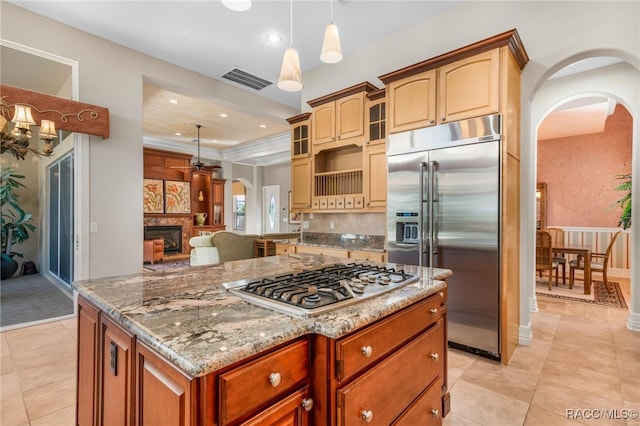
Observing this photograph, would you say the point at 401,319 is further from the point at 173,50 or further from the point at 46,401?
the point at 173,50

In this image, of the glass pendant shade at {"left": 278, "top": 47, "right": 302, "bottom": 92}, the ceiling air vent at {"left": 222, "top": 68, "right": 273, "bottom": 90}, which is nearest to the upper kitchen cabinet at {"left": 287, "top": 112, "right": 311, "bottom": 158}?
the ceiling air vent at {"left": 222, "top": 68, "right": 273, "bottom": 90}

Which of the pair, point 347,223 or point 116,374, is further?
point 347,223

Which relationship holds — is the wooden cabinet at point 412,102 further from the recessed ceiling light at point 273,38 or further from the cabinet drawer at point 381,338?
the cabinet drawer at point 381,338

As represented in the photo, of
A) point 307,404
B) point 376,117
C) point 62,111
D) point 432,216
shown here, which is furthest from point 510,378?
point 62,111

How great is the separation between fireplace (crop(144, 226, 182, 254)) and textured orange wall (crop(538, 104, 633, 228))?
959 cm

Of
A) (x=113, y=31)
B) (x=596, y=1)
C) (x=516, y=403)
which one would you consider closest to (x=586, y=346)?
(x=516, y=403)

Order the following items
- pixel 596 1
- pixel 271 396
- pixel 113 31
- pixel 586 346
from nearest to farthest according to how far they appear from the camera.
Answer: pixel 271 396 < pixel 596 1 < pixel 586 346 < pixel 113 31

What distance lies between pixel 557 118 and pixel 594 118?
62 cm

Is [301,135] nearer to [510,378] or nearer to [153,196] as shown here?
A: [510,378]

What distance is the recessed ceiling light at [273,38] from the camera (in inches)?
147

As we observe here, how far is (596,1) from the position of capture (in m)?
2.63

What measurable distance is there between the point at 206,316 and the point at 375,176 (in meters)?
2.90

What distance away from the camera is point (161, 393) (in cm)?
92

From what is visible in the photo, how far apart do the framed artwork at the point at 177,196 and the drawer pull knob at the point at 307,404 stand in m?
8.81
